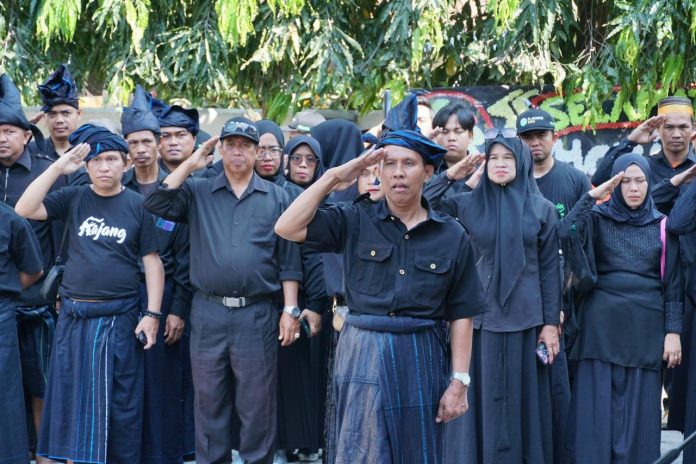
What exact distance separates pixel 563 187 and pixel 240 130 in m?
2.36

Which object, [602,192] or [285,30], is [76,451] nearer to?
[602,192]

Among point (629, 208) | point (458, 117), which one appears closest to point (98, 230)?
point (458, 117)

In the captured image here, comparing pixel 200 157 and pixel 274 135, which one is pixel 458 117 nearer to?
pixel 274 135

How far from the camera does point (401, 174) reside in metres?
5.04

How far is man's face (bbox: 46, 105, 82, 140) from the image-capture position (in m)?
7.91

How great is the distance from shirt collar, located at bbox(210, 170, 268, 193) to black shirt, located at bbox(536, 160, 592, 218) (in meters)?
2.04

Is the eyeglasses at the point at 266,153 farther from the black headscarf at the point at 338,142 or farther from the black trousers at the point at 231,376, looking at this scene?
the black trousers at the point at 231,376

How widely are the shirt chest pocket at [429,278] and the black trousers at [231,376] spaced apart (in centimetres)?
183

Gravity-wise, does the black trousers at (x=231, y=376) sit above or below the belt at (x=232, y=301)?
below

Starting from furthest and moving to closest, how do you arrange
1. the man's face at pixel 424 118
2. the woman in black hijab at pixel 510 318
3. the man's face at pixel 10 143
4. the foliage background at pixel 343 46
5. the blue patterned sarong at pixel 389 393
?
the foliage background at pixel 343 46
the man's face at pixel 424 118
the man's face at pixel 10 143
the woman in black hijab at pixel 510 318
the blue patterned sarong at pixel 389 393

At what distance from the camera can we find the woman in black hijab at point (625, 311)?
22.6ft

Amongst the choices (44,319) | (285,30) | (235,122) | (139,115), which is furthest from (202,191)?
(285,30)

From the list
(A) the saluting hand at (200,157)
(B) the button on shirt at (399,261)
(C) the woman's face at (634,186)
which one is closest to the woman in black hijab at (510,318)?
(C) the woman's face at (634,186)

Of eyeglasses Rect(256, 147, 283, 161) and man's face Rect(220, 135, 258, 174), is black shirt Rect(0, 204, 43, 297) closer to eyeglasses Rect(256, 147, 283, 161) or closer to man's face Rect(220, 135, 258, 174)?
man's face Rect(220, 135, 258, 174)
